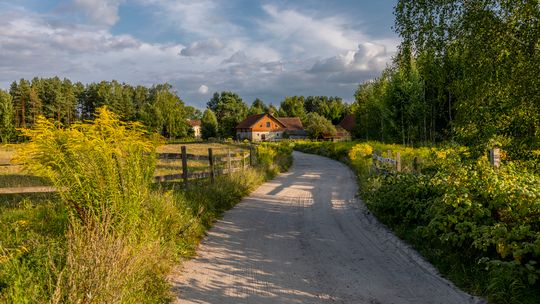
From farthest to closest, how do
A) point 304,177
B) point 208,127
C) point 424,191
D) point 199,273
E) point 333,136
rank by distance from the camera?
point 208,127 → point 333,136 → point 304,177 → point 424,191 → point 199,273

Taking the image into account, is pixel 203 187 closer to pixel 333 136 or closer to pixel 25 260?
pixel 25 260

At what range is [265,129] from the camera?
80562 millimetres

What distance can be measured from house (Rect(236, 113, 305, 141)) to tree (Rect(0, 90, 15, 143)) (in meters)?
42.4

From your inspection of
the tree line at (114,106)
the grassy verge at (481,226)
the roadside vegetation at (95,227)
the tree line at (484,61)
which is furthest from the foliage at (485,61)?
the tree line at (114,106)

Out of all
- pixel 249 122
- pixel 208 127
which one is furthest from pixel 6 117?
pixel 249 122

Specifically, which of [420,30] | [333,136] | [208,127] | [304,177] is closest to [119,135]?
[420,30]

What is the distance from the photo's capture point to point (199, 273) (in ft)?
18.8

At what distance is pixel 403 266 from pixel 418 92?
26.0 metres

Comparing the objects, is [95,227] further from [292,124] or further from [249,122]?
[292,124]

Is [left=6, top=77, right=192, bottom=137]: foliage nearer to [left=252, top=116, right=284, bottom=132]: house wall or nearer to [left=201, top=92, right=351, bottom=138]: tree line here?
[left=201, top=92, right=351, bottom=138]: tree line

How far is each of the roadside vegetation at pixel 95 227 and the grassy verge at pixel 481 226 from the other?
423 cm

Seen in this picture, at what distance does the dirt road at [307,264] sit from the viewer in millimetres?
4965

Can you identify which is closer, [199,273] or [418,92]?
[199,273]

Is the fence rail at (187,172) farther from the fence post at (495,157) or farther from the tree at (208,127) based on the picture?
the tree at (208,127)
